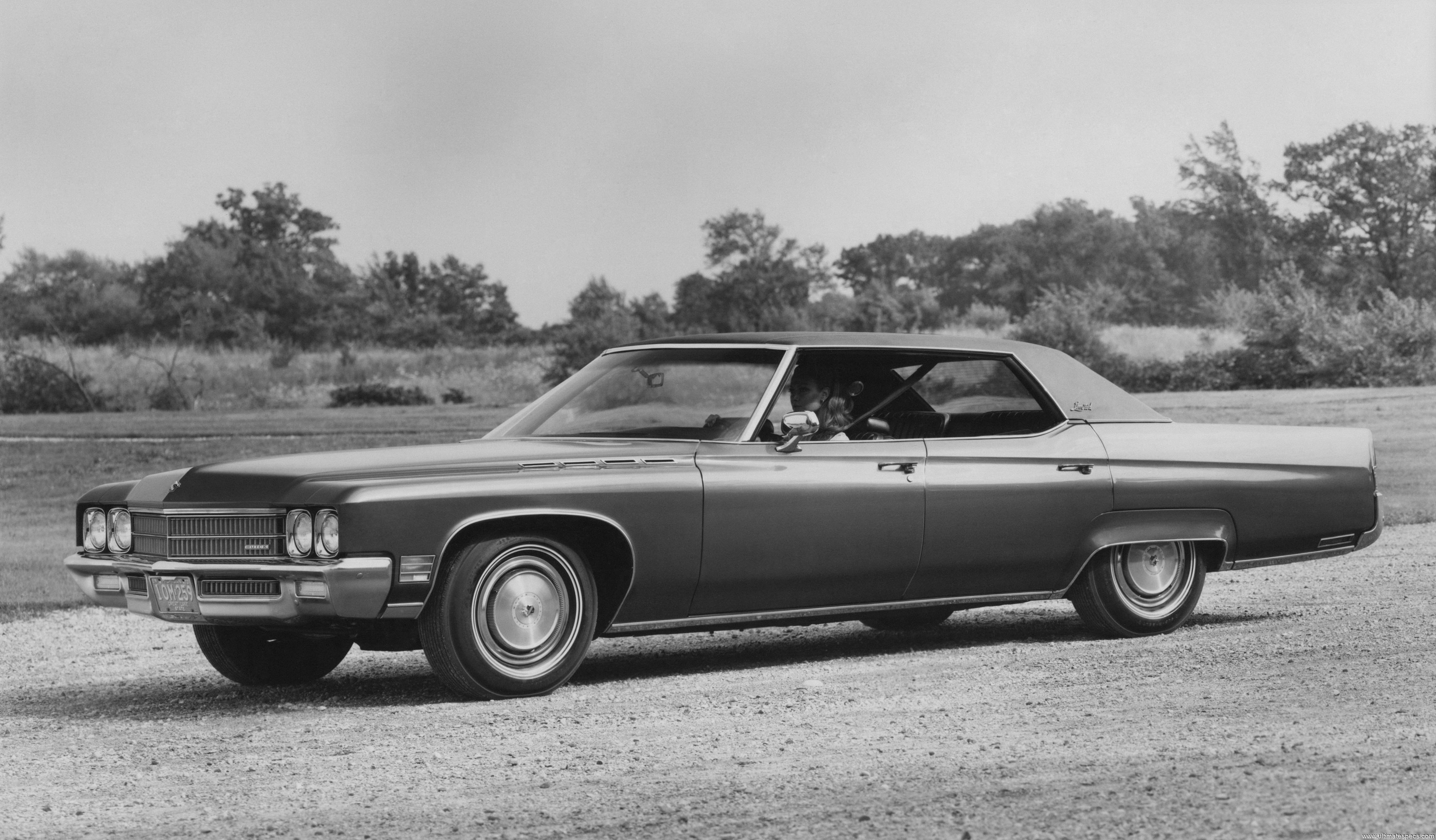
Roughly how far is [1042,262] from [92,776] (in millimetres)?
88278

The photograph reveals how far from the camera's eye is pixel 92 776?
18.7 feet

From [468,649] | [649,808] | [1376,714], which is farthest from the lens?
[468,649]

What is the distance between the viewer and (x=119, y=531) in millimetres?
7227

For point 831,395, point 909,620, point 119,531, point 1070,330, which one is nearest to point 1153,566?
point 909,620

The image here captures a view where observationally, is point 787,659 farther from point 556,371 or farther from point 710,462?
point 556,371

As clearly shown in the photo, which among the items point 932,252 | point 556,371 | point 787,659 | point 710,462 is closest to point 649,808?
point 710,462

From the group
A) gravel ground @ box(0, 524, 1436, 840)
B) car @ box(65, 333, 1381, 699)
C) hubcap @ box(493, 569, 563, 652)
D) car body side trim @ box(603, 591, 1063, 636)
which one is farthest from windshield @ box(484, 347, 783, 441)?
gravel ground @ box(0, 524, 1436, 840)

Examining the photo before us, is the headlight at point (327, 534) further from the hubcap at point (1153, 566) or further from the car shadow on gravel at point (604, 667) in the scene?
the hubcap at point (1153, 566)

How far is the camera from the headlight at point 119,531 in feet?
23.6

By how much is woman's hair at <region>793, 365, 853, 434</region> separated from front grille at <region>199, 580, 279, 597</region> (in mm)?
2633

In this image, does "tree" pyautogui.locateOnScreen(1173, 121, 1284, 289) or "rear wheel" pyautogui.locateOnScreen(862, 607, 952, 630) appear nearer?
"rear wheel" pyautogui.locateOnScreen(862, 607, 952, 630)

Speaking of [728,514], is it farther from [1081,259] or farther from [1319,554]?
[1081,259]

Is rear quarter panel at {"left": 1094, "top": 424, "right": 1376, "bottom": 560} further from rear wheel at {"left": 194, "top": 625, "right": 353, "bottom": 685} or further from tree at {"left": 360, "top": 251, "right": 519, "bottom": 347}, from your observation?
tree at {"left": 360, "top": 251, "right": 519, "bottom": 347}

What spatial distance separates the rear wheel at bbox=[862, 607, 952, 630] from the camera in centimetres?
935
